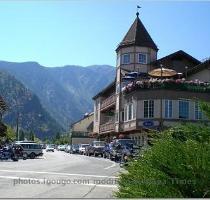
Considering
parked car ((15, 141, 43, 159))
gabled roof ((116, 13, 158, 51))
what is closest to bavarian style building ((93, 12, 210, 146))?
gabled roof ((116, 13, 158, 51))

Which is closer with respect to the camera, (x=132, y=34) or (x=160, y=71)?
(x=160, y=71)

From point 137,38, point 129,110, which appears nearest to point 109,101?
point 137,38

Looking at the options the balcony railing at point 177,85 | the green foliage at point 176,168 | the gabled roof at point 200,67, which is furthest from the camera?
the gabled roof at point 200,67

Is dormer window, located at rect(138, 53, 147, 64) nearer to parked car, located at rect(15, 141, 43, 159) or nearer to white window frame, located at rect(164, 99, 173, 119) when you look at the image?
white window frame, located at rect(164, 99, 173, 119)

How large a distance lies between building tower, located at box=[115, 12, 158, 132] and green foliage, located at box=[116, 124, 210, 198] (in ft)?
189

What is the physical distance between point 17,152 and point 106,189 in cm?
3355

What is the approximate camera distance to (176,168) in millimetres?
6371

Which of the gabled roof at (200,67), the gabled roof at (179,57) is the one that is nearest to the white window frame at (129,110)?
the gabled roof at (200,67)

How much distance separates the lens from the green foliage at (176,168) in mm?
6316

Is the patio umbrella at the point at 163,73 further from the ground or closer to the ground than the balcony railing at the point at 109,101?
further from the ground

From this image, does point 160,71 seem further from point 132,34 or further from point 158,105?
point 132,34

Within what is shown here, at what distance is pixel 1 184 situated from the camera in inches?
666

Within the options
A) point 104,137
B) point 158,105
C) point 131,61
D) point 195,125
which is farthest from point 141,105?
point 195,125

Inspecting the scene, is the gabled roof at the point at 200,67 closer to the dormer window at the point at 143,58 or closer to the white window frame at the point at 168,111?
the white window frame at the point at 168,111
